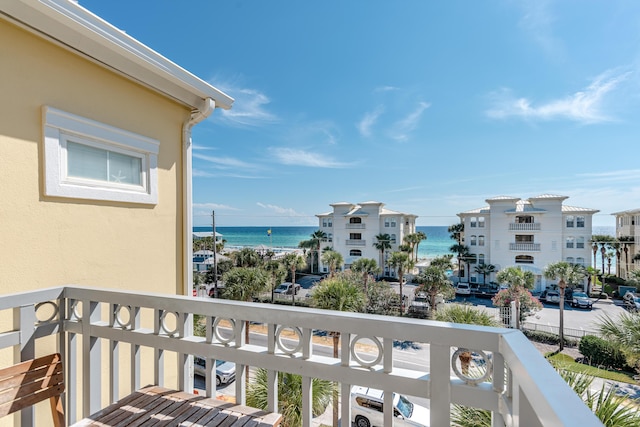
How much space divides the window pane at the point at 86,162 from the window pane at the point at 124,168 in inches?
2.8

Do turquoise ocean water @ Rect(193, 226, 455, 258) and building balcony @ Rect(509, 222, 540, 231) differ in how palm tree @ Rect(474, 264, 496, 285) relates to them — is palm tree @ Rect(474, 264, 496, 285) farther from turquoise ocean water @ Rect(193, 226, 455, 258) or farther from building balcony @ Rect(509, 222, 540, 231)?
turquoise ocean water @ Rect(193, 226, 455, 258)

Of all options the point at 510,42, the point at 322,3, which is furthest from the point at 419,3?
the point at 510,42

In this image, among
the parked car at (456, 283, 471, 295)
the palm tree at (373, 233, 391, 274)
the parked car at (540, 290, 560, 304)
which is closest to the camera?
the parked car at (540, 290, 560, 304)

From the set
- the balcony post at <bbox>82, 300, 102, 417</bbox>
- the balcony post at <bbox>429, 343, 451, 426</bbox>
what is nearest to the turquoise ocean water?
the balcony post at <bbox>82, 300, 102, 417</bbox>

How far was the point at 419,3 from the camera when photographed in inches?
352

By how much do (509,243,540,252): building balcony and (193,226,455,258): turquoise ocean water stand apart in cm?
3478

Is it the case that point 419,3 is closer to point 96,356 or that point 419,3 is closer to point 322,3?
point 322,3

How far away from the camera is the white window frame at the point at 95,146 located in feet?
7.77

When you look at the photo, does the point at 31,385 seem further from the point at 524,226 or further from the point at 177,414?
the point at 524,226

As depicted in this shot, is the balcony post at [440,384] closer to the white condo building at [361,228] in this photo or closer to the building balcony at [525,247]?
the white condo building at [361,228]

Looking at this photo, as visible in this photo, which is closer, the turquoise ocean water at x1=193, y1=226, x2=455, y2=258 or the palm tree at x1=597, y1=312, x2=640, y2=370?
the palm tree at x1=597, y1=312, x2=640, y2=370

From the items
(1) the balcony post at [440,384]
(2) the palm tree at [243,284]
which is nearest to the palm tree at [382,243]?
(2) the palm tree at [243,284]

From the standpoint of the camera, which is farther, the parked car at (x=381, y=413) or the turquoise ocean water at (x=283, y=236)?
the turquoise ocean water at (x=283, y=236)

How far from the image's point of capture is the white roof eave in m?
2.16
